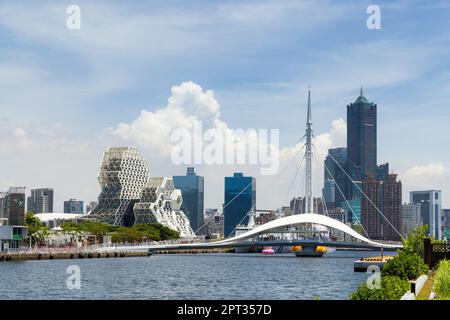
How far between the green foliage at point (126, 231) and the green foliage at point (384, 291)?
392ft

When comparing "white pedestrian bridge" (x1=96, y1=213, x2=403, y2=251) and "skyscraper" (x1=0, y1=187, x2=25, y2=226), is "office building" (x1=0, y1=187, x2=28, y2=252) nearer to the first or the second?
"skyscraper" (x1=0, y1=187, x2=25, y2=226)

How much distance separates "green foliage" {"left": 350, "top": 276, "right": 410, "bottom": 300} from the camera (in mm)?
22922

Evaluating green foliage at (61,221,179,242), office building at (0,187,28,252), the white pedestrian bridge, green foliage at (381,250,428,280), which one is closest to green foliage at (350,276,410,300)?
green foliage at (381,250,428,280)

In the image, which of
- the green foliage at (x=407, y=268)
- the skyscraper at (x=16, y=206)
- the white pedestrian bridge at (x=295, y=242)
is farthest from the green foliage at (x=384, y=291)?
the white pedestrian bridge at (x=295, y=242)

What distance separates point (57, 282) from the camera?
51562 millimetres

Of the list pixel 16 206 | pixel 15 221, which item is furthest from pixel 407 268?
pixel 16 206

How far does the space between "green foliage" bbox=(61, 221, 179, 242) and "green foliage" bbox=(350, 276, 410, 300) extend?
392 feet

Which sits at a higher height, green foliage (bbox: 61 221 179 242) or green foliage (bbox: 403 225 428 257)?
green foliage (bbox: 403 225 428 257)

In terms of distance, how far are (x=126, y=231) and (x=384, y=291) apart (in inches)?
5530

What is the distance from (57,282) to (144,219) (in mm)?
147454

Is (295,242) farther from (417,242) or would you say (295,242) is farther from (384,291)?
(384,291)

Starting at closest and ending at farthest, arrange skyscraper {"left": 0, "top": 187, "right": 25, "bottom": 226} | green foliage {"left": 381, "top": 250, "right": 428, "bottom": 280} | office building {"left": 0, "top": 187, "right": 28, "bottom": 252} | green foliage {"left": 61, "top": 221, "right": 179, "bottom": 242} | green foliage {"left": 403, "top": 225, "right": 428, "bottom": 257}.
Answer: green foliage {"left": 381, "top": 250, "right": 428, "bottom": 280} < green foliage {"left": 403, "top": 225, "right": 428, "bottom": 257} < office building {"left": 0, "top": 187, "right": 28, "bottom": 252} < skyscraper {"left": 0, "top": 187, "right": 25, "bottom": 226} < green foliage {"left": 61, "top": 221, "right": 179, "bottom": 242}
